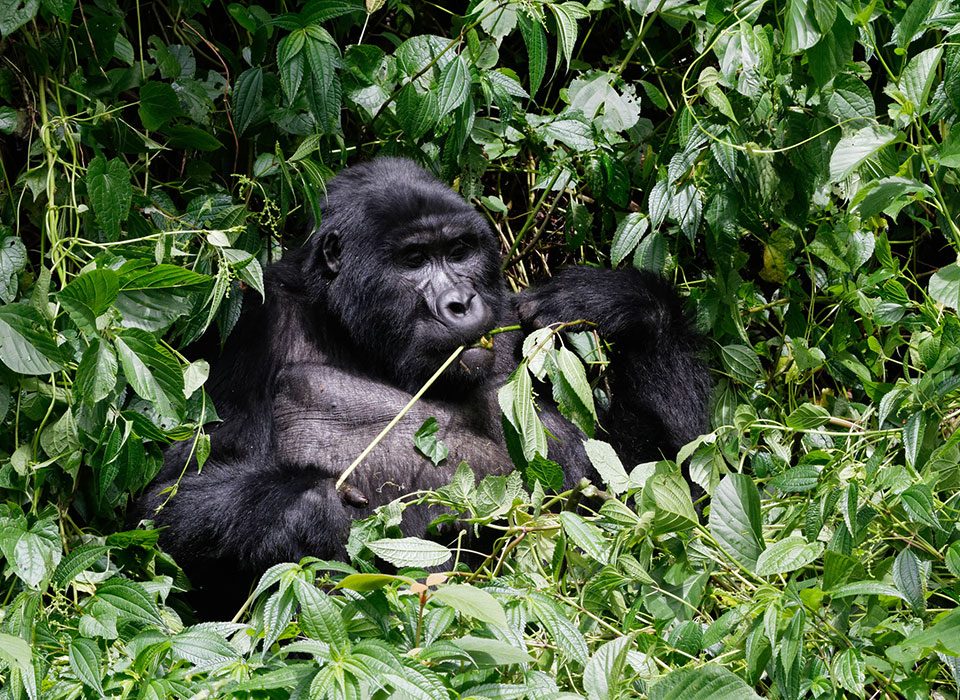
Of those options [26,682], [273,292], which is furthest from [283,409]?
[26,682]

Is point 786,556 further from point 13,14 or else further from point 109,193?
point 13,14

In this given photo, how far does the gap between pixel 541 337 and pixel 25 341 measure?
1.23m

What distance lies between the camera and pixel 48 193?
3340 mm

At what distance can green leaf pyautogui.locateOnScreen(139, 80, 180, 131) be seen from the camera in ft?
11.6

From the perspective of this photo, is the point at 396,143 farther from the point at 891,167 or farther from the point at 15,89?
the point at 891,167

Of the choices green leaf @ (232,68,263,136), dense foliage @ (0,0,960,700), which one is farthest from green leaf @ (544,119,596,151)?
green leaf @ (232,68,263,136)

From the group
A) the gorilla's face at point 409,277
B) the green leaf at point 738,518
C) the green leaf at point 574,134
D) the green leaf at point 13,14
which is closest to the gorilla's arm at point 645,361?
the gorilla's face at point 409,277

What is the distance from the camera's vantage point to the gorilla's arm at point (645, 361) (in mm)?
3793

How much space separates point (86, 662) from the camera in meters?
2.20

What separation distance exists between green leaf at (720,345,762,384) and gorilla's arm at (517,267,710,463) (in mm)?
89

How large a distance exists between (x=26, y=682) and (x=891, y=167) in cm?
215

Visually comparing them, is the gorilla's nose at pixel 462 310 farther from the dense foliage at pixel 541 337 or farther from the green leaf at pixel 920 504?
the green leaf at pixel 920 504

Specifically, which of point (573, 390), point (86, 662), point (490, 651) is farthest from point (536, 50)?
point (86, 662)

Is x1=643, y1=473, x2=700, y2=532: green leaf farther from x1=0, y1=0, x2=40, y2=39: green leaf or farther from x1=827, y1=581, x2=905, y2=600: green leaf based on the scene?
x1=0, y1=0, x2=40, y2=39: green leaf
